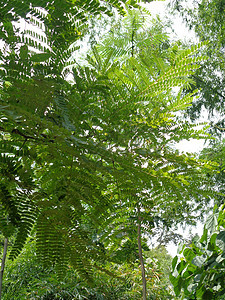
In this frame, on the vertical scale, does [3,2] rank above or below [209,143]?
below

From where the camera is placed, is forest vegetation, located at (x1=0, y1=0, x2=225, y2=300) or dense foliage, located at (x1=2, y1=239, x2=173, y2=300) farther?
dense foliage, located at (x1=2, y1=239, x2=173, y2=300)

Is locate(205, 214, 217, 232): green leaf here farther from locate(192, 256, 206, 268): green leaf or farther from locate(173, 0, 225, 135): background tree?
locate(173, 0, 225, 135): background tree

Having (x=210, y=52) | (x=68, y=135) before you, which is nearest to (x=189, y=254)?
(x=68, y=135)

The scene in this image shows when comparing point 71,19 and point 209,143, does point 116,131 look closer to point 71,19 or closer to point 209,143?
point 71,19

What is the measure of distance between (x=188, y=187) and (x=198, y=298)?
0.99 meters

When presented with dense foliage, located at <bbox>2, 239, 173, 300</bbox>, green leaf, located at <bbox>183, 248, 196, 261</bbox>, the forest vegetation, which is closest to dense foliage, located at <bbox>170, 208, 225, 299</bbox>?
green leaf, located at <bbox>183, 248, 196, 261</bbox>

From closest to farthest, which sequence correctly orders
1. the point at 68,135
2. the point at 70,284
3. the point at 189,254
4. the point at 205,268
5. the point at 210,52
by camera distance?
the point at 68,135 < the point at 205,268 < the point at 189,254 < the point at 70,284 < the point at 210,52

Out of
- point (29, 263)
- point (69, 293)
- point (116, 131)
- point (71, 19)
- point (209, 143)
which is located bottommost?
point (69, 293)

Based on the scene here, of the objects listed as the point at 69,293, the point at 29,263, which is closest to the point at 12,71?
the point at 69,293

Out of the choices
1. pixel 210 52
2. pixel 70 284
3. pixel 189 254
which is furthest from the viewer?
pixel 210 52

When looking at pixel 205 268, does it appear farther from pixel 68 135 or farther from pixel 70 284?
pixel 70 284

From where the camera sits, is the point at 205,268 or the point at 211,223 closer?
the point at 205,268

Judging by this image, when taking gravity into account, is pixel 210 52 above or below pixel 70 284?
above

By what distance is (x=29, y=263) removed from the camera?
2531 millimetres
